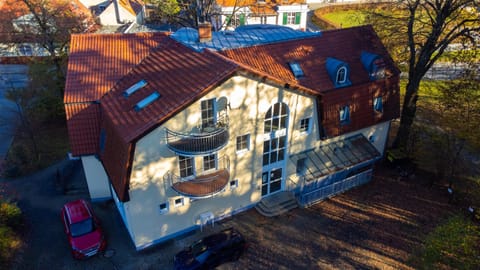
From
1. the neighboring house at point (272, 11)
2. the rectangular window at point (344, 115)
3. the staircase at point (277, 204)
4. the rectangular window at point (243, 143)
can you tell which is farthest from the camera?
the neighboring house at point (272, 11)

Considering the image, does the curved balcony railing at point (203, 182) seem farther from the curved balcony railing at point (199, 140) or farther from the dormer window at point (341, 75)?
the dormer window at point (341, 75)

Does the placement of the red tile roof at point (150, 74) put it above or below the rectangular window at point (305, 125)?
above

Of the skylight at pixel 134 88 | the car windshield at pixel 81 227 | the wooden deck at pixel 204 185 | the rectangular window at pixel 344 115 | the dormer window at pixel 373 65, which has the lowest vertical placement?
the car windshield at pixel 81 227

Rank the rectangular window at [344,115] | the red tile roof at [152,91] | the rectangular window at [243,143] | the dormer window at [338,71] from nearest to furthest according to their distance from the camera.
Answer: the red tile roof at [152,91]
the rectangular window at [243,143]
the dormer window at [338,71]
the rectangular window at [344,115]

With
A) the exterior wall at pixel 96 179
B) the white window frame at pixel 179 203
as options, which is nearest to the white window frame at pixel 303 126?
the white window frame at pixel 179 203

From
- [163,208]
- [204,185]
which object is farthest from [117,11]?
[204,185]

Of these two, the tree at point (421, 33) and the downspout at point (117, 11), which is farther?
the downspout at point (117, 11)

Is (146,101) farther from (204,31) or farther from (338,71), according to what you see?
(338,71)
